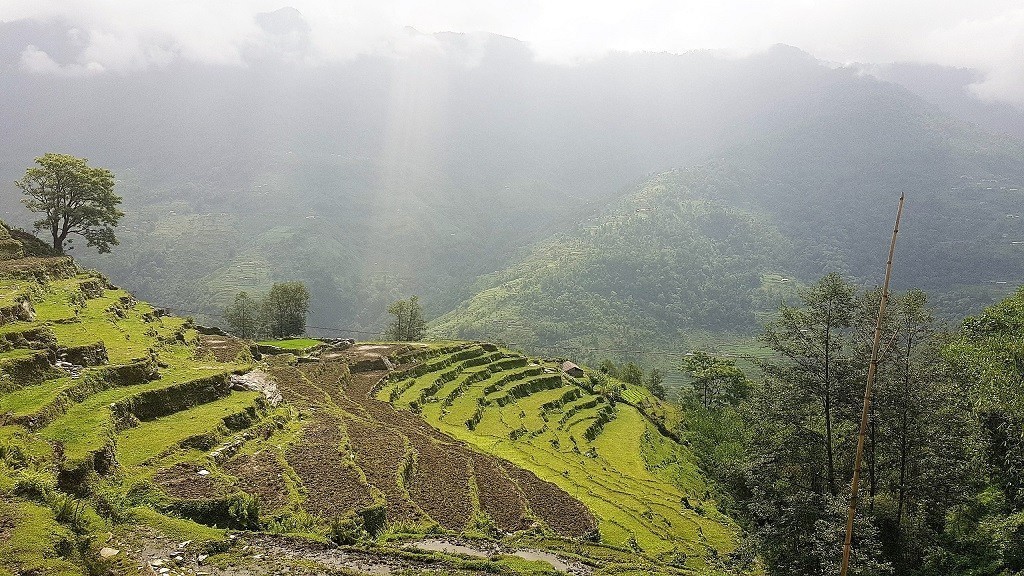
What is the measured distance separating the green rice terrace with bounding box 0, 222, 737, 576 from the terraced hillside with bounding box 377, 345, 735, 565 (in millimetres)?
352

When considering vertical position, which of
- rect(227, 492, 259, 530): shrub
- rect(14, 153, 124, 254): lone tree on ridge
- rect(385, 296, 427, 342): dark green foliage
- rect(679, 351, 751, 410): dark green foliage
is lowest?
rect(679, 351, 751, 410): dark green foliage

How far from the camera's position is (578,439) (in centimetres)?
5400

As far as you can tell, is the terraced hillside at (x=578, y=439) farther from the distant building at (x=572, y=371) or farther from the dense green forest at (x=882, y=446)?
the dense green forest at (x=882, y=446)

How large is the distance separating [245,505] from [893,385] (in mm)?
26101

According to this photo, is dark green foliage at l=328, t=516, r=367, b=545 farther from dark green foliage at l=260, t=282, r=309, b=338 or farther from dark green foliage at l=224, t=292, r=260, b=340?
dark green foliage at l=224, t=292, r=260, b=340

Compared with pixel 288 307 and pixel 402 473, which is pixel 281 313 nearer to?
pixel 288 307

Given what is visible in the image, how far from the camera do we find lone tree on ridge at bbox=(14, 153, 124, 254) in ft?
166

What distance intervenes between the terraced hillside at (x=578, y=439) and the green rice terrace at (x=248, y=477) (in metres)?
0.35

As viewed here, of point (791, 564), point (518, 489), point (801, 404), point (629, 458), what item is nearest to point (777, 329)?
point (801, 404)

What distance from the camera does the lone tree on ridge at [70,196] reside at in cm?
5053

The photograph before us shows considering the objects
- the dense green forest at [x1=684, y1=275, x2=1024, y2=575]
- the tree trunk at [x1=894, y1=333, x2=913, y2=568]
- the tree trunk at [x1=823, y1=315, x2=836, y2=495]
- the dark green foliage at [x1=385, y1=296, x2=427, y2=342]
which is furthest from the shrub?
the dark green foliage at [x1=385, y1=296, x2=427, y2=342]

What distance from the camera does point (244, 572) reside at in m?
14.0

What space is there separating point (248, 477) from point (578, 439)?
3852 centimetres

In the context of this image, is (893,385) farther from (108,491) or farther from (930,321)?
(108,491)
